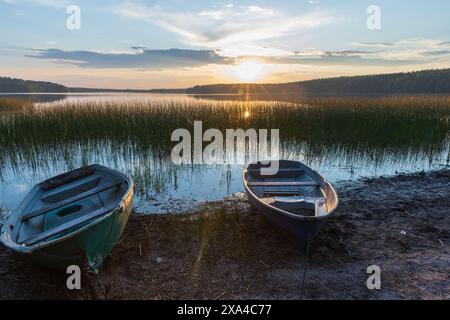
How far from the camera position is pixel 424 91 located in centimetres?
5125

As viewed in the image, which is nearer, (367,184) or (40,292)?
(40,292)

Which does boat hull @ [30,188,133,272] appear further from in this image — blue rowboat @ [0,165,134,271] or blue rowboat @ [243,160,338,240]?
blue rowboat @ [243,160,338,240]

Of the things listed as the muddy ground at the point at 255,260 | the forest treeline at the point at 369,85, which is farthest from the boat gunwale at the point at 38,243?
the forest treeline at the point at 369,85

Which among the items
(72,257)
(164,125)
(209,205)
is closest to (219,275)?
(72,257)

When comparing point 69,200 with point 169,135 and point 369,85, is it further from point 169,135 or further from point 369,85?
point 369,85

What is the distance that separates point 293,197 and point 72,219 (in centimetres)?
328

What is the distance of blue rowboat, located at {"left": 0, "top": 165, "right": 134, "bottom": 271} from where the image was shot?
10.0ft

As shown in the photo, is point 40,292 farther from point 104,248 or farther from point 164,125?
point 164,125

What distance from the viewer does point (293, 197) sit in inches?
195

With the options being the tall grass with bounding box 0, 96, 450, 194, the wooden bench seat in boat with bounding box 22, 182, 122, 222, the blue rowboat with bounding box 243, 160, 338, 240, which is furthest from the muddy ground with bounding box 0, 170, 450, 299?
the tall grass with bounding box 0, 96, 450, 194

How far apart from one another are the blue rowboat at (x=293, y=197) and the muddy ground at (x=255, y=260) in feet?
1.29

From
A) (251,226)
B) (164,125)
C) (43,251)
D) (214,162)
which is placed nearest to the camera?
(43,251)

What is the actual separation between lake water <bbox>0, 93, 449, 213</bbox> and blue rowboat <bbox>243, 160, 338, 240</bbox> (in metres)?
1.07
